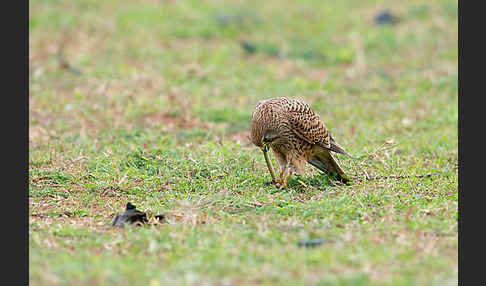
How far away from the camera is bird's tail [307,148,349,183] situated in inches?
307

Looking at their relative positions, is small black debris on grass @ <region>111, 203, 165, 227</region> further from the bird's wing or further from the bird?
the bird's wing

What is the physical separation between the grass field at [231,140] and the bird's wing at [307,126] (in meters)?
0.48

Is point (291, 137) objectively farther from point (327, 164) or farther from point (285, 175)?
point (327, 164)

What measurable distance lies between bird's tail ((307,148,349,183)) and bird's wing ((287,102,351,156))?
13 centimetres

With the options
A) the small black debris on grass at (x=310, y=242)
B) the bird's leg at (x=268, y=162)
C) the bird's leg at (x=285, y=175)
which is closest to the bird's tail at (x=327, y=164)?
the bird's leg at (x=285, y=175)

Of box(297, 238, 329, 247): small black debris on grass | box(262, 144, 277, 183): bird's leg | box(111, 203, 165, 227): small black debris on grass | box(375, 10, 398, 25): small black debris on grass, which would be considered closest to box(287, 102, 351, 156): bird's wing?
box(262, 144, 277, 183): bird's leg

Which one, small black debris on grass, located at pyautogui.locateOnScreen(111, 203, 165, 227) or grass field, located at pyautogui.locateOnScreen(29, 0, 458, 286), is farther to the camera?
small black debris on grass, located at pyautogui.locateOnScreen(111, 203, 165, 227)

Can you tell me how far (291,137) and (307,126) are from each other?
0.22 meters

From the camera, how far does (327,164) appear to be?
7.97 meters

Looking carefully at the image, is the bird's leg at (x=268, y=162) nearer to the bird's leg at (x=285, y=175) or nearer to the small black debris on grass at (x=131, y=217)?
the bird's leg at (x=285, y=175)

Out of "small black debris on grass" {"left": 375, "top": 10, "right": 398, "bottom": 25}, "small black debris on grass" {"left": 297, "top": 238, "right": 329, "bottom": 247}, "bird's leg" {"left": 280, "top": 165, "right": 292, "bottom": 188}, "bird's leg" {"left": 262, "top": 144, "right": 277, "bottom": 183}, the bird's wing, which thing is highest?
"small black debris on grass" {"left": 375, "top": 10, "right": 398, "bottom": 25}

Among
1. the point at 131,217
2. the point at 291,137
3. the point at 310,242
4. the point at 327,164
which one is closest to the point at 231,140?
the point at 327,164

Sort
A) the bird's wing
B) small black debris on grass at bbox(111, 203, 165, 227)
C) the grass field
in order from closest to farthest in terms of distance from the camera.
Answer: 1. the grass field
2. small black debris on grass at bbox(111, 203, 165, 227)
3. the bird's wing
